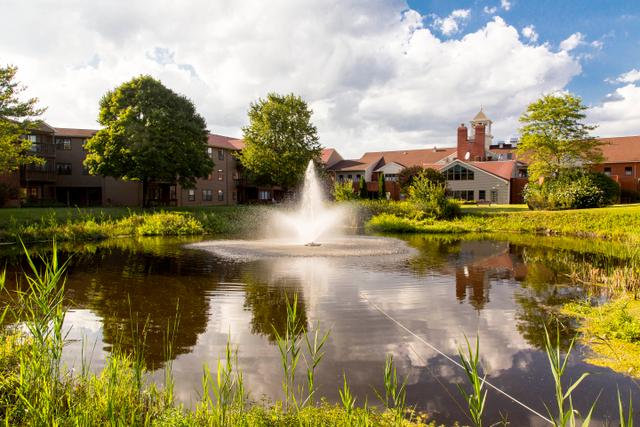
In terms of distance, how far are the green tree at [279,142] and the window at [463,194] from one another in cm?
1893

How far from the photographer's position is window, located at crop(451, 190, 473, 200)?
193 feet

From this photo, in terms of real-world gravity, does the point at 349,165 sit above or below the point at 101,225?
above

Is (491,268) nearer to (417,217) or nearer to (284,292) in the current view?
(284,292)

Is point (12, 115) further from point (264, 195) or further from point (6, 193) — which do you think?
point (264, 195)

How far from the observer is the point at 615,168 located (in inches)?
2286

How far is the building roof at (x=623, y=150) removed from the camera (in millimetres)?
57556

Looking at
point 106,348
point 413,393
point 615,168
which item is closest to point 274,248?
point 106,348

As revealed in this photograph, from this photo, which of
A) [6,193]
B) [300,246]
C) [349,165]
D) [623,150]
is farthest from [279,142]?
[623,150]

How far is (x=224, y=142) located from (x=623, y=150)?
54.1 m

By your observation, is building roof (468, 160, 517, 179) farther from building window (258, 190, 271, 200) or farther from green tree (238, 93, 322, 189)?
building window (258, 190, 271, 200)

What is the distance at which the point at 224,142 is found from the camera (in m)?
63.6

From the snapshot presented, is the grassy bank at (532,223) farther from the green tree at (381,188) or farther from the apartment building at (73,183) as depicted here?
the apartment building at (73,183)

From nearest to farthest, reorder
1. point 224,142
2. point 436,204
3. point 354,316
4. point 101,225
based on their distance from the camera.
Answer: point 354,316 < point 101,225 < point 436,204 < point 224,142

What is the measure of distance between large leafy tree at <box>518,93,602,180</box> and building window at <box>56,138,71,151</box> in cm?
5005
